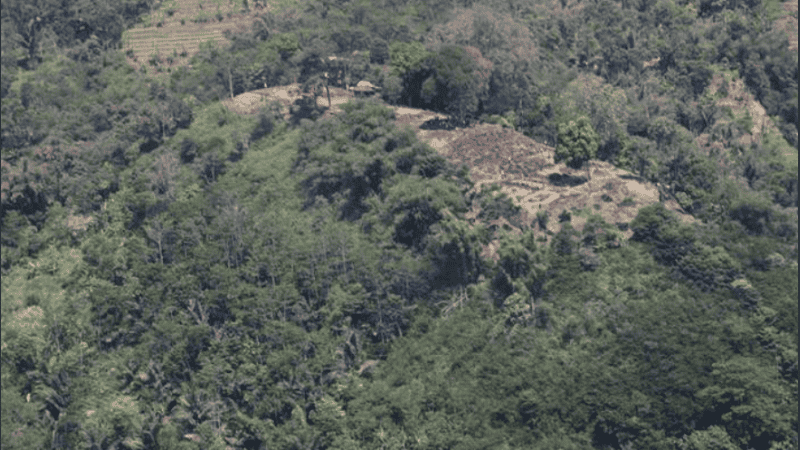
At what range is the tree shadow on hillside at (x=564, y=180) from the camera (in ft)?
279

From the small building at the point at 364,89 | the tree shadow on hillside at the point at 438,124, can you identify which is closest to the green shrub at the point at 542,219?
the tree shadow on hillside at the point at 438,124

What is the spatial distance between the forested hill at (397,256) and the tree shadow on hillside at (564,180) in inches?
16.2

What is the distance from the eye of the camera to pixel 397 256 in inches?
3066

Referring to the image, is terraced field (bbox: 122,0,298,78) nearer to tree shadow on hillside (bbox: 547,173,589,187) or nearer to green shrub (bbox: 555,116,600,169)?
tree shadow on hillside (bbox: 547,173,589,187)

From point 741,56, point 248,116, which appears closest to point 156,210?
point 248,116

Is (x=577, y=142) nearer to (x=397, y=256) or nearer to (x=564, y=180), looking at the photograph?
(x=564, y=180)

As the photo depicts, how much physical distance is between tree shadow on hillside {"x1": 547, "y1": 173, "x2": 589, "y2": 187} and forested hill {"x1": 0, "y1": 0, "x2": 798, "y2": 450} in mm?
411

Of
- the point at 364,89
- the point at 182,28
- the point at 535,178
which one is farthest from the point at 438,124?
the point at 182,28

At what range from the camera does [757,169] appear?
93312 mm

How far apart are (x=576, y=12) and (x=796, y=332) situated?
72534 millimetres

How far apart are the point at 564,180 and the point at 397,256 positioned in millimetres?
19710

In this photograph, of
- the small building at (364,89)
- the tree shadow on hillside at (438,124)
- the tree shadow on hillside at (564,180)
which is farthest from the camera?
the small building at (364,89)

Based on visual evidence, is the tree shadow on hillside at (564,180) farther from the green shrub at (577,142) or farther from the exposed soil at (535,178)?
the green shrub at (577,142)

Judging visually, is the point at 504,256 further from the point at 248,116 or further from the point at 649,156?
the point at 248,116
